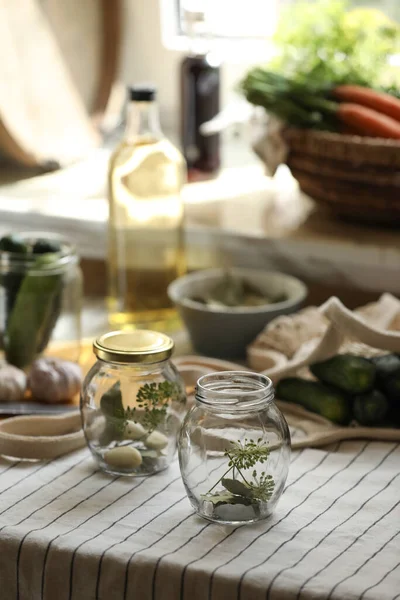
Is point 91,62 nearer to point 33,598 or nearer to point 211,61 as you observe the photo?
point 211,61

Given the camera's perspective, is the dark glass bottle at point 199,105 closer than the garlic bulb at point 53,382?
No

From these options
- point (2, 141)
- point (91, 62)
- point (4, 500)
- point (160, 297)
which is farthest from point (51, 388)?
point (91, 62)

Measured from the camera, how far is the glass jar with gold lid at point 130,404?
2.82 ft

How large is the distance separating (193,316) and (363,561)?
0.51 m

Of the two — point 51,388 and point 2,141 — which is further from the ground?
point 2,141

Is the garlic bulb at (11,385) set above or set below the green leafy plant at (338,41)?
below

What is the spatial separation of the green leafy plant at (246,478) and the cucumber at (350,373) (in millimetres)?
202

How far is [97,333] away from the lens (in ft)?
4.30

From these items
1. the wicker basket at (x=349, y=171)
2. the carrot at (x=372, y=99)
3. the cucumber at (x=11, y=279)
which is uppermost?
the carrot at (x=372, y=99)

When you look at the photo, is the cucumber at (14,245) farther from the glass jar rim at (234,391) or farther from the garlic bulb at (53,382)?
the glass jar rim at (234,391)

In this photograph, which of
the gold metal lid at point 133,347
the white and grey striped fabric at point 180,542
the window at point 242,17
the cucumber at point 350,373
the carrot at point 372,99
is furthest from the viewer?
the window at point 242,17

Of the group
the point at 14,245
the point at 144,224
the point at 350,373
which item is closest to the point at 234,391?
the point at 350,373

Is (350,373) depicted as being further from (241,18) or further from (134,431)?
(241,18)

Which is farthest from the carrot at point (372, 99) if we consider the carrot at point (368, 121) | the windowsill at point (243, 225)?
the windowsill at point (243, 225)
